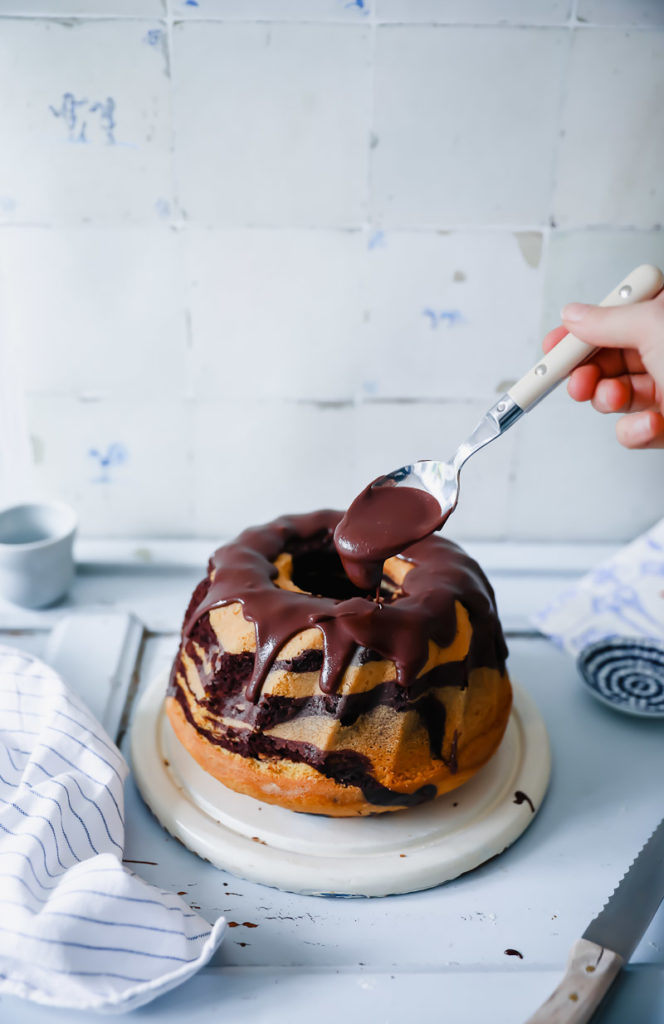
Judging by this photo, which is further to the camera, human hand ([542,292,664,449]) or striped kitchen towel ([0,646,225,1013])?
human hand ([542,292,664,449])

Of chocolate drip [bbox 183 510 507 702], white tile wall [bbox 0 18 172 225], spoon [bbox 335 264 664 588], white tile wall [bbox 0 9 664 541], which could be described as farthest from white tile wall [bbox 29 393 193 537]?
spoon [bbox 335 264 664 588]

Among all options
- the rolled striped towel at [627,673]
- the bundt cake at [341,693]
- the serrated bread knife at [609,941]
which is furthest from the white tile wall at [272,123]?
the serrated bread knife at [609,941]

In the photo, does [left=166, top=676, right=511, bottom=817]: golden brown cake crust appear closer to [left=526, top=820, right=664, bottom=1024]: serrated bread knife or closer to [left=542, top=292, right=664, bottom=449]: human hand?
[left=526, top=820, right=664, bottom=1024]: serrated bread knife

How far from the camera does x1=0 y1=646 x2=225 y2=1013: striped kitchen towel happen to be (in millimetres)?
660

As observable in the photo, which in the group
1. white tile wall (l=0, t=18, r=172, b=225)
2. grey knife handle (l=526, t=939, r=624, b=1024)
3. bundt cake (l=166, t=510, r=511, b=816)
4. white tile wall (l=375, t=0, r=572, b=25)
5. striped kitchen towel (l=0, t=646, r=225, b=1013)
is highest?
white tile wall (l=375, t=0, r=572, b=25)

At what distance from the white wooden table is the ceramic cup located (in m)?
0.17

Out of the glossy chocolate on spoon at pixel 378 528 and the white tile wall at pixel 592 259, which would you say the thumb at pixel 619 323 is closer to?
the glossy chocolate on spoon at pixel 378 528

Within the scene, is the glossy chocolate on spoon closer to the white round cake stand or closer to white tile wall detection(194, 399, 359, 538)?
the white round cake stand

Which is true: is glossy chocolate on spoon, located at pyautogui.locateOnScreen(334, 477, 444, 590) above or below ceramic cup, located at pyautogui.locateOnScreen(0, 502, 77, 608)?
above

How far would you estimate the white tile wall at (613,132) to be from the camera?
107 centimetres

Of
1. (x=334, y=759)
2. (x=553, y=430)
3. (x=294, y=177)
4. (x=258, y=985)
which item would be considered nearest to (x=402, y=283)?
(x=294, y=177)

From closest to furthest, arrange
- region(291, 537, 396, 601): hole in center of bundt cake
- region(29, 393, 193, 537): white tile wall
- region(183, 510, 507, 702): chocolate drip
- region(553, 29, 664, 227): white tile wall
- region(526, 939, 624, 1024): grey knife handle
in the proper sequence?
region(526, 939, 624, 1024): grey knife handle, region(183, 510, 507, 702): chocolate drip, region(291, 537, 396, 601): hole in center of bundt cake, region(553, 29, 664, 227): white tile wall, region(29, 393, 193, 537): white tile wall

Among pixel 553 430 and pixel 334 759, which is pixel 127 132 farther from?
pixel 334 759

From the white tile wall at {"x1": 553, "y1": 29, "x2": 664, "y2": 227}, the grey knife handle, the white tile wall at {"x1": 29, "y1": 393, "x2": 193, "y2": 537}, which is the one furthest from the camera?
the white tile wall at {"x1": 29, "y1": 393, "x2": 193, "y2": 537}
